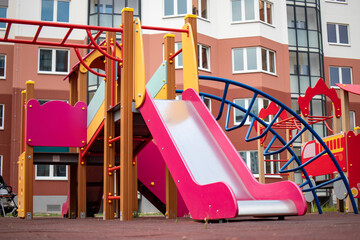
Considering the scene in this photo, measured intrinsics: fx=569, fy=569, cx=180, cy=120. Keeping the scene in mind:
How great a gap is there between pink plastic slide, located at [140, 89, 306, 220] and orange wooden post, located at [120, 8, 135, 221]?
0.35m

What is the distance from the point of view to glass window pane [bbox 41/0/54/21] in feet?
104

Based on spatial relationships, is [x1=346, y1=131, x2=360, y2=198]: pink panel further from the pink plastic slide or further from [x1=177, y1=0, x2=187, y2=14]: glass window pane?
[x1=177, y1=0, x2=187, y2=14]: glass window pane

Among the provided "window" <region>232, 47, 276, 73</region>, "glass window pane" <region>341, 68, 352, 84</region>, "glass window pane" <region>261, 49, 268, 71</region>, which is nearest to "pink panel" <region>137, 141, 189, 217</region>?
"window" <region>232, 47, 276, 73</region>

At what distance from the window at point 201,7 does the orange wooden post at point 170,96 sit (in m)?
20.9

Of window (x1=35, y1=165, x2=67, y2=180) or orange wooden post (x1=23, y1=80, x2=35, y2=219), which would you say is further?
window (x1=35, y1=165, x2=67, y2=180)

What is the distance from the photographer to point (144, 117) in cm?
945

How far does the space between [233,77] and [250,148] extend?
4.10 metres

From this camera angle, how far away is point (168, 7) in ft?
104

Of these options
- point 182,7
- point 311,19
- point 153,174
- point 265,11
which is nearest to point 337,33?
point 311,19

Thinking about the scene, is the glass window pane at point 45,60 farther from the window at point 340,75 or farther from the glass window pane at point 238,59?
the window at point 340,75

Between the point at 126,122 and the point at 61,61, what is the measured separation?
74.7 feet

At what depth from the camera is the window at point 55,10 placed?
31.7m

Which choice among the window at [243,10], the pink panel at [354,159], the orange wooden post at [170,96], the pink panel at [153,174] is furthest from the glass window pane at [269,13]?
the orange wooden post at [170,96]

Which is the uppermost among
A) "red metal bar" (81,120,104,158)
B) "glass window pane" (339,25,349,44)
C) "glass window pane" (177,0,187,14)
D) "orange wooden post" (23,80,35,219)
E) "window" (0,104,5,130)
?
"glass window pane" (177,0,187,14)
